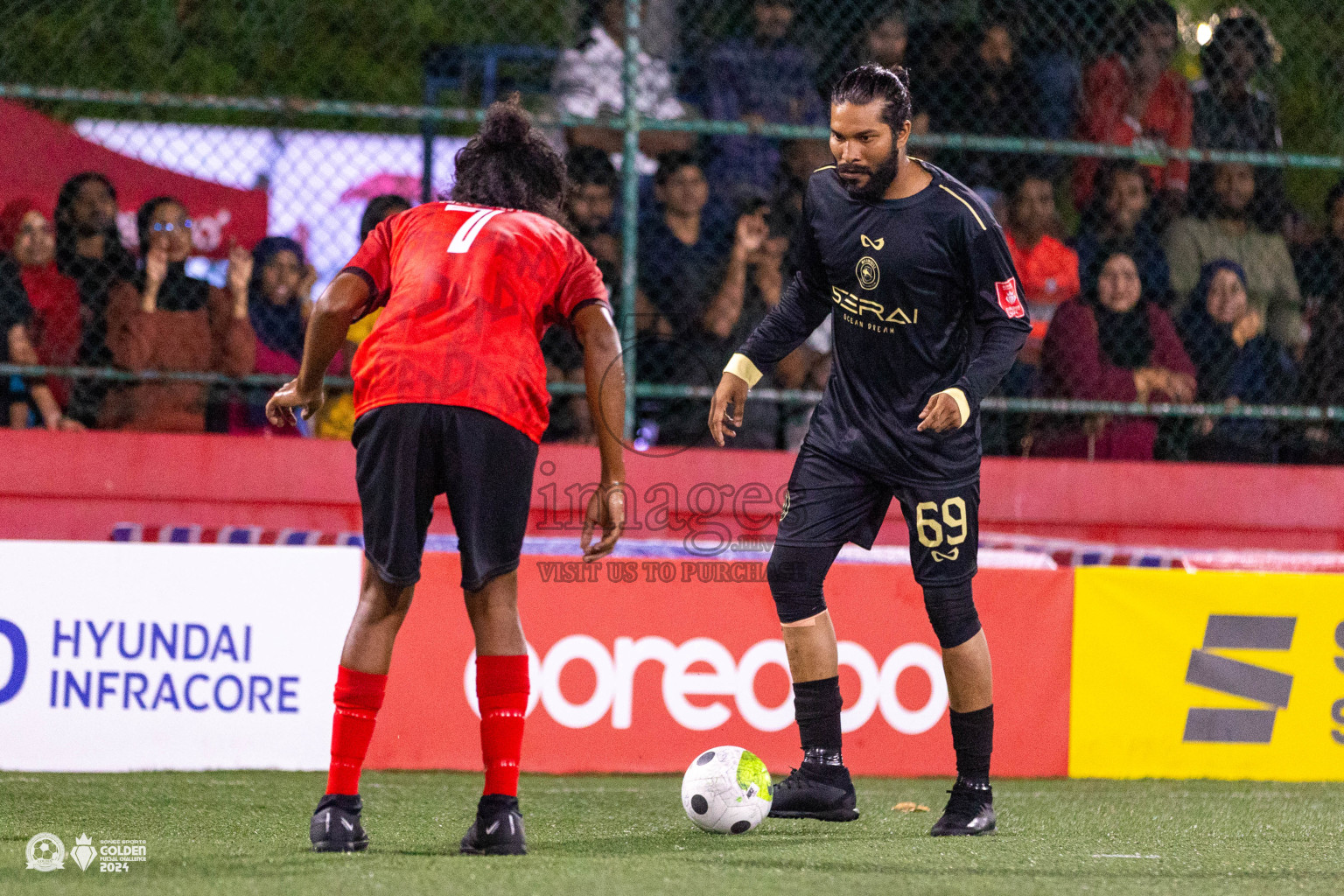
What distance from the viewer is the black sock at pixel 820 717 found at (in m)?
4.61

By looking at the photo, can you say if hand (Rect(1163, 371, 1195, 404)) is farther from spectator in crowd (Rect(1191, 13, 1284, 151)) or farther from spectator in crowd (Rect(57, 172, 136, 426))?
spectator in crowd (Rect(57, 172, 136, 426))

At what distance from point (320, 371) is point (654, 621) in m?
2.39

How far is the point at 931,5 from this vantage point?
7.78 metres

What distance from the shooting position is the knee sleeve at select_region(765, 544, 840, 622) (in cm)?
457

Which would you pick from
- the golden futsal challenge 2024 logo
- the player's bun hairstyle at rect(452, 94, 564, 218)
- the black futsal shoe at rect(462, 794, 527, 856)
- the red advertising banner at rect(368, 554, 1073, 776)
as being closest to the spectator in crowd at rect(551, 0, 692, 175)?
the red advertising banner at rect(368, 554, 1073, 776)

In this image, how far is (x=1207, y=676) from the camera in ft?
19.8

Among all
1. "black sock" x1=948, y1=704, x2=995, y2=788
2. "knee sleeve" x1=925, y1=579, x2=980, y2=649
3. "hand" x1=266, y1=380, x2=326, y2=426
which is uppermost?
"hand" x1=266, y1=380, x2=326, y2=426

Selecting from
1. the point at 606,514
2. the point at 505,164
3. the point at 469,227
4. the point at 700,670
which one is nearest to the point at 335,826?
the point at 606,514

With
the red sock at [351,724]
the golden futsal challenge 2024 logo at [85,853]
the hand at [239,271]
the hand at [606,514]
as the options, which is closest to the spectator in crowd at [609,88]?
the hand at [239,271]

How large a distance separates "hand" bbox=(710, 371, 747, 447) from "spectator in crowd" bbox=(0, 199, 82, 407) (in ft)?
11.2

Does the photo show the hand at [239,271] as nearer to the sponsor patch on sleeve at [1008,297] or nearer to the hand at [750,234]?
the hand at [750,234]

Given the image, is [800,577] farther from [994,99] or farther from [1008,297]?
[994,99]

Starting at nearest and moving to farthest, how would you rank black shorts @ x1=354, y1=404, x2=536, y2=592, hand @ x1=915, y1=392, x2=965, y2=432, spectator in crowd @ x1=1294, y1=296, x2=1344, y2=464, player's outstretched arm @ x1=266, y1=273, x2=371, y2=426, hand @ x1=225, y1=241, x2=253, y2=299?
black shorts @ x1=354, y1=404, x2=536, y2=592 < player's outstretched arm @ x1=266, y1=273, x2=371, y2=426 < hand @ x1=915, y1=392, x2=965, y2=432 < hand @ x1=225, y1=241, x2=253, y2=299 < spectator in crowd @ x1=1294, y1=296, x2=1344, y2=464

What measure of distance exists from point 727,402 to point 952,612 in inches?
35.8
